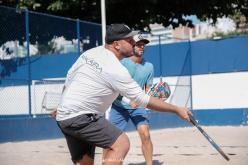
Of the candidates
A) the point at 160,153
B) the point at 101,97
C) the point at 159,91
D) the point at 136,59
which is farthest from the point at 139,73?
the point at 160,153

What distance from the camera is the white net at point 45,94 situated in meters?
14.0

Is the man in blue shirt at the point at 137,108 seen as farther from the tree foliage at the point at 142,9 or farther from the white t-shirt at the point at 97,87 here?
the tree foliage at the point at 142,9

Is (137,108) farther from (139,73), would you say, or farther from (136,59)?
(136,59)

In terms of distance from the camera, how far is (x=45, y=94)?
581 inches

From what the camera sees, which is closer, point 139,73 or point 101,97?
point 101,97

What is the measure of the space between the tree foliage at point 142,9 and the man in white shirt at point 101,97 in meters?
14.4

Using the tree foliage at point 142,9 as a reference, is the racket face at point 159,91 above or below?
below

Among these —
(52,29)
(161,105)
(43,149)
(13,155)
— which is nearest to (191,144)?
(43,149)

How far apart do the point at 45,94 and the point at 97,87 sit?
10099 mm

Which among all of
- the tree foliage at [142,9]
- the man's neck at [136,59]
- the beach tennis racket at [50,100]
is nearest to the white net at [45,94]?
the beach tennis racket at [50,100]

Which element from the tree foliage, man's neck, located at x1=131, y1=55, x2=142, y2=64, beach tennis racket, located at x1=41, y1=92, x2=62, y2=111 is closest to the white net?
beach tennis racket, located at x1=41, y1=92, x2=62, y2=111

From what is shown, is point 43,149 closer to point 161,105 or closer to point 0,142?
point 0,142

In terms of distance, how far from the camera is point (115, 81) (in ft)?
15.6

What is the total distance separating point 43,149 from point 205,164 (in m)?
3.96
